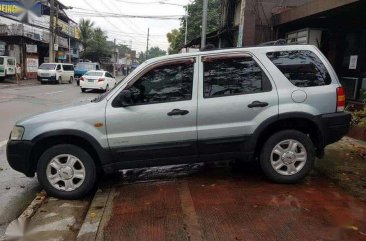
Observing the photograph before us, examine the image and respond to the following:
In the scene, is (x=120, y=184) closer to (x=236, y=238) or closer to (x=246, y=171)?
(x=246, y=171)

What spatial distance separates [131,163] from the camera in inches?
209

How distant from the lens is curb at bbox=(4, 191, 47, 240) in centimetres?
435

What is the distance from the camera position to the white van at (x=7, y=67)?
30900 mm

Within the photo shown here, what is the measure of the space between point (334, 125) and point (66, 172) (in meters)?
3.51

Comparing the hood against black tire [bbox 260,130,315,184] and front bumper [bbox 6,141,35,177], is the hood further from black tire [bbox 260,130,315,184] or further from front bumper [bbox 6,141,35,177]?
black tire [bbox 260,130,315,184]

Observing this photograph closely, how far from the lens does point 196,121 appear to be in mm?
5305

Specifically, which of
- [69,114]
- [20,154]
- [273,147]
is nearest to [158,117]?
[69,114]

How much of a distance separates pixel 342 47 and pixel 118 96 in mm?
10999

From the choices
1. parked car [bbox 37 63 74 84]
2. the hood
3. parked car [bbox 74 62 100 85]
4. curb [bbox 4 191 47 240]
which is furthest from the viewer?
parked car [bbox 74 62 100 85]

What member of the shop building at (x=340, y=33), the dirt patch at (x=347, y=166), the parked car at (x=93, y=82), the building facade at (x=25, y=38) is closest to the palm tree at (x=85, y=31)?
the building facade at (x=25, y=38)

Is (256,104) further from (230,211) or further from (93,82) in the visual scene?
(93,82)

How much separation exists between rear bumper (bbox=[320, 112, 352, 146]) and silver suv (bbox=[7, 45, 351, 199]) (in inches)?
0.5

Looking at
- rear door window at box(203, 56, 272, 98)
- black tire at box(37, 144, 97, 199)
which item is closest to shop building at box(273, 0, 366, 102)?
rear door window at box(203, 56, 272, 98)

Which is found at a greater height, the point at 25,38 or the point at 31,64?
the point at 25,38
